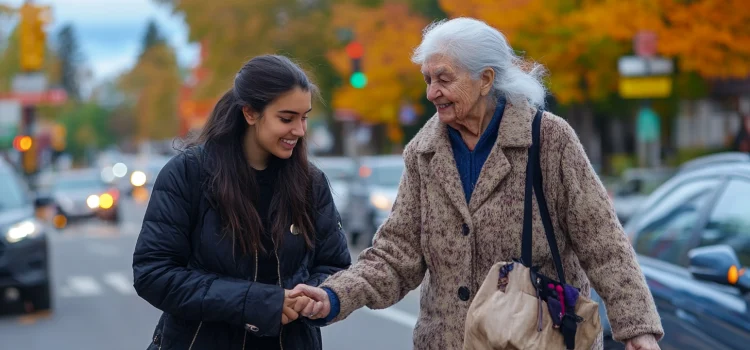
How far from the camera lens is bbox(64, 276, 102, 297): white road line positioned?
49.0 feet

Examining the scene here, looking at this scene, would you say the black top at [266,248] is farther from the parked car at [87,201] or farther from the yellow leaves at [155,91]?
the yellow leaves at [155,91]

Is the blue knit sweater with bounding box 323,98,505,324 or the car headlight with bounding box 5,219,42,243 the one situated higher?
the blue knit sweater with bounding box 323,98,505,324

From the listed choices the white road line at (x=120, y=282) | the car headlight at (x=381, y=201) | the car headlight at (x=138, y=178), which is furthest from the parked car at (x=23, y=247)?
the car headlight at (x=138, y=178)

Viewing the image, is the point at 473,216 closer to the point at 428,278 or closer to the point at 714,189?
the point at 428,278

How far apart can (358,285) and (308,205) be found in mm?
317

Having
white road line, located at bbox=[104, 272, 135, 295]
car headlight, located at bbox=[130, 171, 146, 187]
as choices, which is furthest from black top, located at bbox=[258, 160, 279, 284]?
car headlight, located at bbox=[130, 171, 146, 187]

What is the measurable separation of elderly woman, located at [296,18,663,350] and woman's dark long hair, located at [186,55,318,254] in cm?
26

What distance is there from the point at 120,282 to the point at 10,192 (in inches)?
155

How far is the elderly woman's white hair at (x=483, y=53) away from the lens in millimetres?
3877

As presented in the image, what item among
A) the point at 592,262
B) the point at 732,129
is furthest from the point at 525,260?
the point at 732,129

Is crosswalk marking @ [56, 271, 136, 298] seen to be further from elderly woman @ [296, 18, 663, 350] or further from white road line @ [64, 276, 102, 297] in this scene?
elderly woman @ [296, 18, 663, 350]

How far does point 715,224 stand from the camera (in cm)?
532

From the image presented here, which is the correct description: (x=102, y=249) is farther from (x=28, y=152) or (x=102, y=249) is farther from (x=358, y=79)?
(x=28, y=152)

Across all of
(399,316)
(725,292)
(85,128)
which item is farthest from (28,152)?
(85,128)
